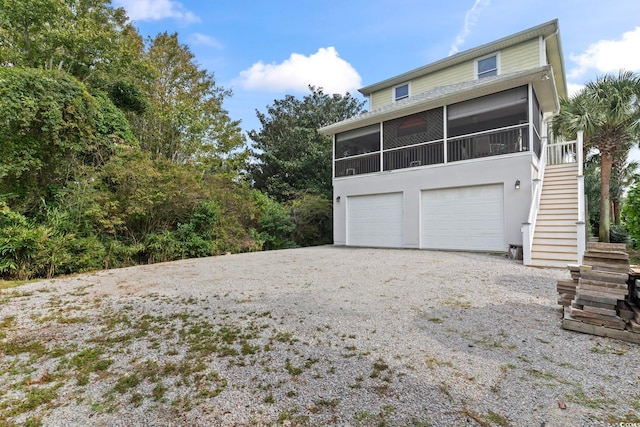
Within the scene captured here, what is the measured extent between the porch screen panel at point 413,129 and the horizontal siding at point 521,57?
4192 millimetres

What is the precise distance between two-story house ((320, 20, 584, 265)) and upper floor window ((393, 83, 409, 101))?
67 centimetres

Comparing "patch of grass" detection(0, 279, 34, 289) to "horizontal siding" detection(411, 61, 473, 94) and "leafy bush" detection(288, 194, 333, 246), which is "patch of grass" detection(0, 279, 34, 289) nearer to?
"leafy bush" detection(288, 194, 333, 246)

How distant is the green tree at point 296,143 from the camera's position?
18.2 metres

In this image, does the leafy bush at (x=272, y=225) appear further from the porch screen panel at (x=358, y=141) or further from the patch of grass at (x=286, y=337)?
the patch of grass at (x=286, y=337)

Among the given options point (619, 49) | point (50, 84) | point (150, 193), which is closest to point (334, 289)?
point (150, 193)

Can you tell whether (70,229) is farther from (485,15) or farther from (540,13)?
(540,13)

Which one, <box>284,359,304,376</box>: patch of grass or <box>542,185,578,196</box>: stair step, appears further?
<box>542,185,578,196</box>: stair step

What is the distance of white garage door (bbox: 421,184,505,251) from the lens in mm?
8711

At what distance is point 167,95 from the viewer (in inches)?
608

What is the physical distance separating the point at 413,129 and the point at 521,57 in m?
4.84

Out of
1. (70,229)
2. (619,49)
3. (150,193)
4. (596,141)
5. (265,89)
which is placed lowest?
(70,229)

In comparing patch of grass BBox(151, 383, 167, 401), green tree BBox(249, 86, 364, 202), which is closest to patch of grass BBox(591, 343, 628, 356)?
patch of grass BBox(151, 383, 167, 401)

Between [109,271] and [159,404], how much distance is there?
21.0 ft

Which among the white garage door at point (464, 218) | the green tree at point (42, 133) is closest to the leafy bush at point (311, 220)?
the white garage door at point (464, 218)
